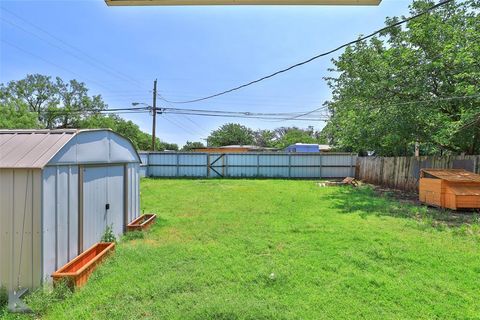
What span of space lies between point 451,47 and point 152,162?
49.4ft

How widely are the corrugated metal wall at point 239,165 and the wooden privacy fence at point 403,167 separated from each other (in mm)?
2055

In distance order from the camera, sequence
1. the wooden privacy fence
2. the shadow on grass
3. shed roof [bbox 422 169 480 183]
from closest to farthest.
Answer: the shadow on grass → shed roof [bbox 422 169 480 183] → the wooden privacy fence

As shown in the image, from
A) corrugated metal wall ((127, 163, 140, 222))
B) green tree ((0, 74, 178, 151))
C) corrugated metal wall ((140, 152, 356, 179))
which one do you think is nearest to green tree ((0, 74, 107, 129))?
green tree ((0, 74, 178, 151))

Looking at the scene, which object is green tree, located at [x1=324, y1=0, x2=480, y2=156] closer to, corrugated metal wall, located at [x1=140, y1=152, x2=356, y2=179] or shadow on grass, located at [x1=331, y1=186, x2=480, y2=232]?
shadow on grass, located at [x1=331, y1=186, x2=480, y2=232]

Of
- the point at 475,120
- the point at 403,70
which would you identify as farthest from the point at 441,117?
the point at 403,70

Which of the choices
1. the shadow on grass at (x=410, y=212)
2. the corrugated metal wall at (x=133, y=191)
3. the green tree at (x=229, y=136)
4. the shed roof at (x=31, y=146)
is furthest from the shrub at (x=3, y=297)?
the green tree at (x=229, y=136)

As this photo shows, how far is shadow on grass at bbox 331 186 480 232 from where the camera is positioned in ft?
20.9

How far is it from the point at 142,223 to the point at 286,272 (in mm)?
3581

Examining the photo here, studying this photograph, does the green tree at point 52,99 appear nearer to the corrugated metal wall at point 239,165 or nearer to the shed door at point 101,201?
the corrugated metal wall at point 239,165

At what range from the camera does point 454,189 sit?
7.56 meters

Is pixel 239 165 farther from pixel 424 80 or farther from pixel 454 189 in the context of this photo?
pixel 454 189

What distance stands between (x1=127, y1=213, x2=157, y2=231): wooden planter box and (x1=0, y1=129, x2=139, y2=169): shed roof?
243 cm

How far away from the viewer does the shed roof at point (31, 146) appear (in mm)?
3199

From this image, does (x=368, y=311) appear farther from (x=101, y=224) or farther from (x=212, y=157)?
(x=212, y=157)
